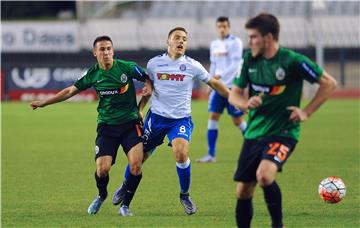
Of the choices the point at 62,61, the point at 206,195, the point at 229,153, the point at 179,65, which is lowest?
the point at 62,61

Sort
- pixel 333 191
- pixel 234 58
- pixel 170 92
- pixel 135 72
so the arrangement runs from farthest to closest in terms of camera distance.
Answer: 1. pixel 234 58
2. pixel 170 92
3. pixel 333 191
4. pixel 135 72

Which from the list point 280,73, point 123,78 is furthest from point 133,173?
point 280,73

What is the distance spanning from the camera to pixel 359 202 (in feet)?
37.7

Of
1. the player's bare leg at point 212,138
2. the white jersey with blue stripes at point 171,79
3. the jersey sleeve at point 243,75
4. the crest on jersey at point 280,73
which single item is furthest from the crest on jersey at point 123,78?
the player's bare leg at point 212,138

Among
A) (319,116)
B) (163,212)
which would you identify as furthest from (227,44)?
(319,116)

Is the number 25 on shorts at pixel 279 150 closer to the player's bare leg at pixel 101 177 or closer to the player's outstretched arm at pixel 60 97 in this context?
the player's bare leg at pixel 101 177

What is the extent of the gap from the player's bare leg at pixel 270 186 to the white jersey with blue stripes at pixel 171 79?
Result: 321 cm

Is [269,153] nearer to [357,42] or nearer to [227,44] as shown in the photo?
[227,44]

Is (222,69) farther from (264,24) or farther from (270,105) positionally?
(264,24)

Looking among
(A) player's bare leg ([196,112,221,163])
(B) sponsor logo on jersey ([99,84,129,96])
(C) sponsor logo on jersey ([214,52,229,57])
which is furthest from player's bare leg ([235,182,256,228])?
(C) sponsor logo on jersey ([214,52,229,57])

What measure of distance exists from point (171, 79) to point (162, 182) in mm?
2999

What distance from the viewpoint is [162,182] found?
13.9 metres

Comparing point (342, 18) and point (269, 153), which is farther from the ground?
point (269, 153)

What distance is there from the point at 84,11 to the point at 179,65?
44.7 m
